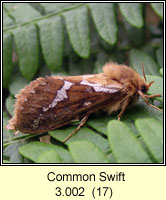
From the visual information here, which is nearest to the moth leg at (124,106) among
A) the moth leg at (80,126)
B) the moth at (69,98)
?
the moth at (69,98)

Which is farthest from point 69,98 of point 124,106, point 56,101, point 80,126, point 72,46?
point 72,46

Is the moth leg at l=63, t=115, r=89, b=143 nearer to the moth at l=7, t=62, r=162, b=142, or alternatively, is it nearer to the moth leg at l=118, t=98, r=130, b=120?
the moth at l=7, t=62, r=162, b=142

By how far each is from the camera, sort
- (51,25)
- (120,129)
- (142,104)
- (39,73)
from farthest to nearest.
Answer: (39,73) < (51,25) < (142,104) < (120,129)

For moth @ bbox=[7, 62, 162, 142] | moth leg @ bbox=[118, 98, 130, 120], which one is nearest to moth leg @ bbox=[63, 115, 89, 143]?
moth @ bbox=[7, 62, 162, 142]

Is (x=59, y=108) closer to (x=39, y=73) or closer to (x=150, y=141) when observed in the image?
(x=150, y=141)

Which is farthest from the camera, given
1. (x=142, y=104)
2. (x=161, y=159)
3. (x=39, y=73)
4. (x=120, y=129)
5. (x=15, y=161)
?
(x=39, y=73)

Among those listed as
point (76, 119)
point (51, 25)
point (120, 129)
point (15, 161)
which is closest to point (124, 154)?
point (120, 129)

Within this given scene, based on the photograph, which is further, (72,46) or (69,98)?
(72,46)

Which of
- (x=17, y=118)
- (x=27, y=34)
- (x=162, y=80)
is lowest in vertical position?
(x=17, y=118)

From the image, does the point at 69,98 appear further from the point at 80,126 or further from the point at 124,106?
the point at 124,106
